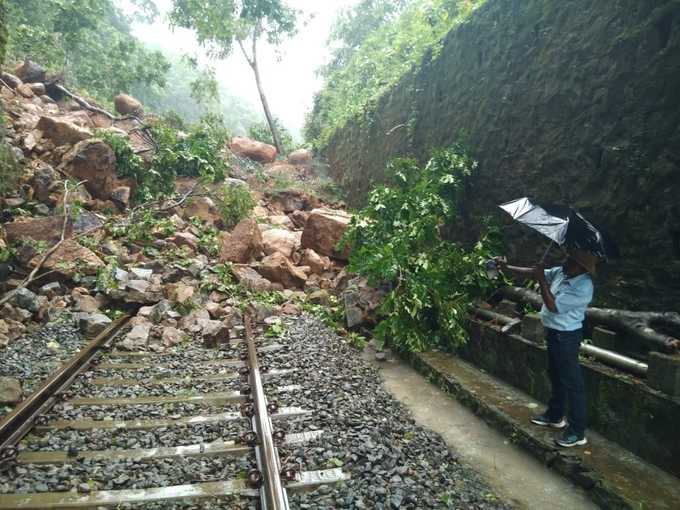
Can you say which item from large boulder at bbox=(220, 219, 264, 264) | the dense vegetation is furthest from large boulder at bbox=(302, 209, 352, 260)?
the dense vegetation

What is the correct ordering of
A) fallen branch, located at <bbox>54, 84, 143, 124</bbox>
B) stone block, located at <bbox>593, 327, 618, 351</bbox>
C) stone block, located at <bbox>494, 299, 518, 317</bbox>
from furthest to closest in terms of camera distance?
fallen branch, located at <bbox>54, 84, 143, 124</bbox> < stone block, located at <bbox>494, 299, 518, 317</bbox> < stone block, located at <bbox>593, 327, 618, 351</bbox>

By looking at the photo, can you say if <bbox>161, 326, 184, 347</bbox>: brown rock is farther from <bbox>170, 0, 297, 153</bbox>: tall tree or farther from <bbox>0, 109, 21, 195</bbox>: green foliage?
<bbox>170, 0, 297, 153</bbox>: tall tree

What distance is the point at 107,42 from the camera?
24219mm

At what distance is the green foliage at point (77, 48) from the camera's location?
17031 millimetres

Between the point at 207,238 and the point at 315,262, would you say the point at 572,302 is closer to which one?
the point at 315,262

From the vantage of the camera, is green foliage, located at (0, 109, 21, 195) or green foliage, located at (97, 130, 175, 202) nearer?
green foliage, located at (0, 109, 21, 195)

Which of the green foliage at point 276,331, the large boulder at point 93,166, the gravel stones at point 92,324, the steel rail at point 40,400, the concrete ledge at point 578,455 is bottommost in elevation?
the concrete ledge at point 578,455

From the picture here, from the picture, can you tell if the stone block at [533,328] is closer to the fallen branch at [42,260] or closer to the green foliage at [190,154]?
the fallen branch at [42,260]

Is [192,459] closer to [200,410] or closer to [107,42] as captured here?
[200,410]

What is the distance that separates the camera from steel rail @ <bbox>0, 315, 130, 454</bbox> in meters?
3.33

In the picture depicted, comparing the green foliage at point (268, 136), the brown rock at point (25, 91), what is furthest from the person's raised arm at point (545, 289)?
the green foliage at point (268, 136)

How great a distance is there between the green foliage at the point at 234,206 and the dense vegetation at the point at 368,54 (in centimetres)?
470

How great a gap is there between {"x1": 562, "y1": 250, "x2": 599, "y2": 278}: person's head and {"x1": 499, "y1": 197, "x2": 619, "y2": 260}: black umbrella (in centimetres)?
10

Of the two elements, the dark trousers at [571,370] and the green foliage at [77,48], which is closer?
the dark trousers at [571,370]
